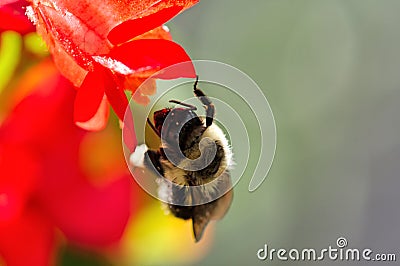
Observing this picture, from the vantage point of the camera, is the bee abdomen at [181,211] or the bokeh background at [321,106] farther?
the bokeh background at [321,106]

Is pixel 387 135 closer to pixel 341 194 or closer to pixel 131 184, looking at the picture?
pixel 341 194

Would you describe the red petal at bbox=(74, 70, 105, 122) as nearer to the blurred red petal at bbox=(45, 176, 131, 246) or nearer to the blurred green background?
the blurred red petal at bbox=(45, 176, 131, 246)

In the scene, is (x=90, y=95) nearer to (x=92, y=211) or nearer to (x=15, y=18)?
(x=15, y=18)

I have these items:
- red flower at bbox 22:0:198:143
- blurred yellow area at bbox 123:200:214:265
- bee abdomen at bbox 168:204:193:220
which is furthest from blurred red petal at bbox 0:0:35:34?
blurred yellow area at bbox 123:200:214:265

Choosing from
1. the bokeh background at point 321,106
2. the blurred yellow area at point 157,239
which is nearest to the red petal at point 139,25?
the blurred yellow area at point 157,239

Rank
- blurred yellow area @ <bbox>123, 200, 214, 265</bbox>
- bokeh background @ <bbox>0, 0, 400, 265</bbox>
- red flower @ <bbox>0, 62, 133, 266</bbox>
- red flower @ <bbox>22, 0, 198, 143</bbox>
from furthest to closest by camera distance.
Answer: bokeh background @ <bbox>0, 0, 400, 265</bbox> → blurred yellow area @ <bbox>123, 200, 214, 265</bbox> → red flower @ <bbox>0, 62, 133, 266</bbox> → red flower @ <bbox>22, 0, 198, 143</bbox>

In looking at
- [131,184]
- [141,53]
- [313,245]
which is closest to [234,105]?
[131,184]

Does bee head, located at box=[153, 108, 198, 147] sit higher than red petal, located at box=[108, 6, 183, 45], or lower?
lower

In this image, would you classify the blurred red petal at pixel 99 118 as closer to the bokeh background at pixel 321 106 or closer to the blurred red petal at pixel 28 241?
the blurred red petal at pixel 28 241
